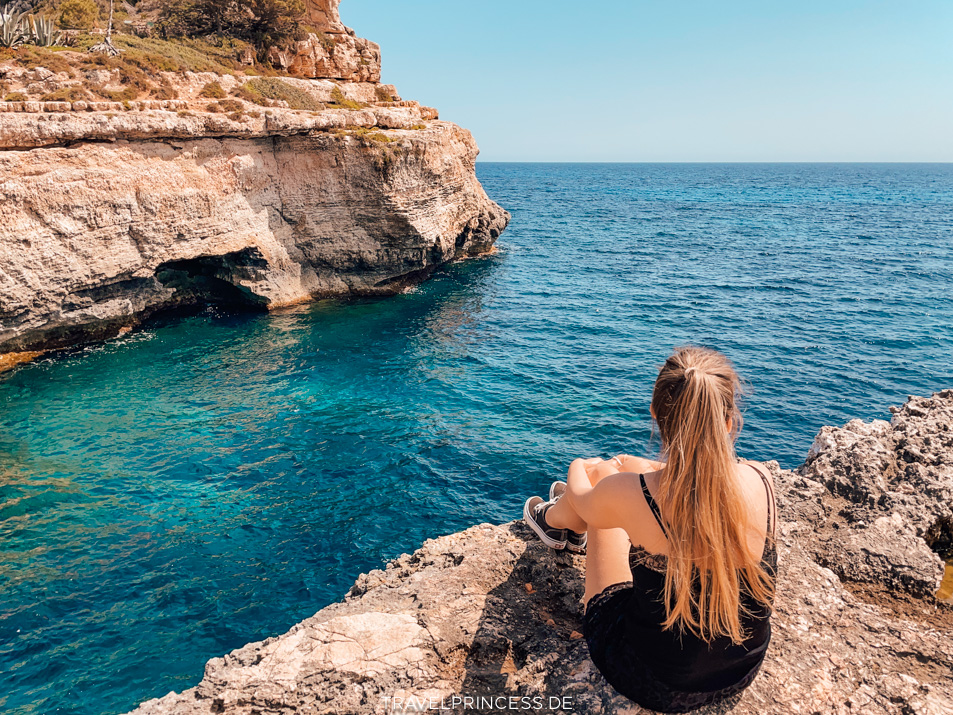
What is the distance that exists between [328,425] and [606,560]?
15008mm

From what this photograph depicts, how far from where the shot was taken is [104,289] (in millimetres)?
23172

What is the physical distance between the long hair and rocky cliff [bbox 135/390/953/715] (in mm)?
1039

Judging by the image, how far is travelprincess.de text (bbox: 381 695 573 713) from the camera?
4.36m

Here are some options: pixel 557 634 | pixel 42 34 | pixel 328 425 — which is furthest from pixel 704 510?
pixel 42 34

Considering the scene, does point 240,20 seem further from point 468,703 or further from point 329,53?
point 468,703

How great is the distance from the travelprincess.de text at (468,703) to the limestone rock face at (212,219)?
21852 mm

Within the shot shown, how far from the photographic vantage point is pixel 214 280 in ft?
97.7

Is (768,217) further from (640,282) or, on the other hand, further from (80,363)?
(80,363)

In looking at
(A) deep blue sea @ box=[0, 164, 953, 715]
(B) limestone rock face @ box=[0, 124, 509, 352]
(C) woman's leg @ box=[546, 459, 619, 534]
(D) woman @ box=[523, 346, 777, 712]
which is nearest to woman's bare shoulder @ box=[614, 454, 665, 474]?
(C) woman's leg @ box=[546, 459, 619, 534]

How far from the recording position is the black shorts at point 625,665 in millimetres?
3807

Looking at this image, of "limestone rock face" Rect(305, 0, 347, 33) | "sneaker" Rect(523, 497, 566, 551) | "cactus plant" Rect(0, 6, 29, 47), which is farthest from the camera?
"limestone rock face" Rect(305, 0, 347, 33)

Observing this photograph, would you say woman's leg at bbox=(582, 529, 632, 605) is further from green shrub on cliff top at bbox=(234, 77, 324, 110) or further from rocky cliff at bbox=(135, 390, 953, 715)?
green shrub on cliff top at bbox=(234, 77, 324, 110)

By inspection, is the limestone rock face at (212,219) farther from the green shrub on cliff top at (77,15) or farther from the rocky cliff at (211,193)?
the green shrub on cliff top at (77,15)

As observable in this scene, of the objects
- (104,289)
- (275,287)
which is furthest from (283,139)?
(104,289)
